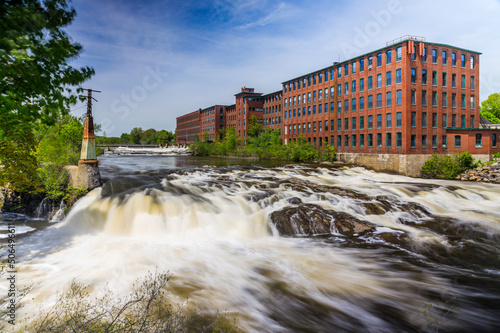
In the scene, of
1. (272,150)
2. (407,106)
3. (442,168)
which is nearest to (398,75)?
(407,106)

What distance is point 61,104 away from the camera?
6.07 meters

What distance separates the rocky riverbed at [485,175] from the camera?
94.7 ft

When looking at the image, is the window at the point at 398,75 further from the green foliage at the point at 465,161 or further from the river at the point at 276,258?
the river at the point at 276,258

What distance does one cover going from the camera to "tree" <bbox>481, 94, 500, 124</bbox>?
239ft

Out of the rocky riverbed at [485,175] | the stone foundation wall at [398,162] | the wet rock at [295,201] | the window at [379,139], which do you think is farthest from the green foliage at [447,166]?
the wet rock at [295,201]

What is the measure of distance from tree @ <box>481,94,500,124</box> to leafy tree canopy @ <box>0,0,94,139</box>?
3675 inches

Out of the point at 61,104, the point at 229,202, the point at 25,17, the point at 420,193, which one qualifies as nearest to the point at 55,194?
the point at 229,202

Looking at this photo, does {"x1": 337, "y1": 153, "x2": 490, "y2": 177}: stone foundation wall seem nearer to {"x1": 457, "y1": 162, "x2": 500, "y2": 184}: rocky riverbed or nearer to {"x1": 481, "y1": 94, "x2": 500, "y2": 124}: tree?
{"x1": 457, "y1": 162, "x2": 500, "y2": 184}: rocky riverbed

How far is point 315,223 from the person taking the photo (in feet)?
40.7

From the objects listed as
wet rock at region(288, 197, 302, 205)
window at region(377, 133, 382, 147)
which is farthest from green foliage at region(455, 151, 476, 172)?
wet rock at region(288, 197, 302, 205)

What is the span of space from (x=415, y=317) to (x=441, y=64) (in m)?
49.2

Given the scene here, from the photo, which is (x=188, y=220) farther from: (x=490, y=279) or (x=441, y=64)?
(x=441, y=64)

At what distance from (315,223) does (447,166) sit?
30.4 m

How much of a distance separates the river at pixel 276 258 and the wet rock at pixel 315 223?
0.33 m
